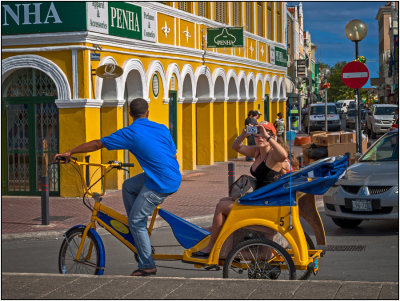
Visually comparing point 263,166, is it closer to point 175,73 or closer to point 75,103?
point 75,103

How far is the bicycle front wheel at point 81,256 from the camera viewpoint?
7.69 m

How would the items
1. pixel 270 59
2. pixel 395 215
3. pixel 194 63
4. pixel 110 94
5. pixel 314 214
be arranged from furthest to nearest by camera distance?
pixel 270 59, pixel 194 63, pixel 110 94, pixel 395 215, pixel 314 214

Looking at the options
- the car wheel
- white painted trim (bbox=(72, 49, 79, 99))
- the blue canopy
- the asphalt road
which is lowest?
the asphalt road

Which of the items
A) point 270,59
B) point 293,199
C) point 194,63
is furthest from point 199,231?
point 270,59

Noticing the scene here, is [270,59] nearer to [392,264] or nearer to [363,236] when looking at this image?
[363,236]

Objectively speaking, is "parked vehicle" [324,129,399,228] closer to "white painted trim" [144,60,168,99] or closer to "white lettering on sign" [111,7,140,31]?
"white lettering on sign" [111,7,140,31]

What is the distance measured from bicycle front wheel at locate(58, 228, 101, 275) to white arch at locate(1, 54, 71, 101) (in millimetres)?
9601

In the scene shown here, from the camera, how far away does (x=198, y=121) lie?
26.4 meters

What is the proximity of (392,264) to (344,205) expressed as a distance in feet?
8.92

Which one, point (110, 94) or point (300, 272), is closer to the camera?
point (300, 272)

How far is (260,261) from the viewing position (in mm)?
7258

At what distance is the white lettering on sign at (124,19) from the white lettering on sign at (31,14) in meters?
1.67

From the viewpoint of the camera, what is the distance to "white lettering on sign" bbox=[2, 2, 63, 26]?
55.6ft

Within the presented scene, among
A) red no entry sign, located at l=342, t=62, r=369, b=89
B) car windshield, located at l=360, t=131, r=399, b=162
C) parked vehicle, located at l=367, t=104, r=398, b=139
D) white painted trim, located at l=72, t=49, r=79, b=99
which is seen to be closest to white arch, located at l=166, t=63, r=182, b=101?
red no entry sign, located at l=342, t=62, r=369, b=89
